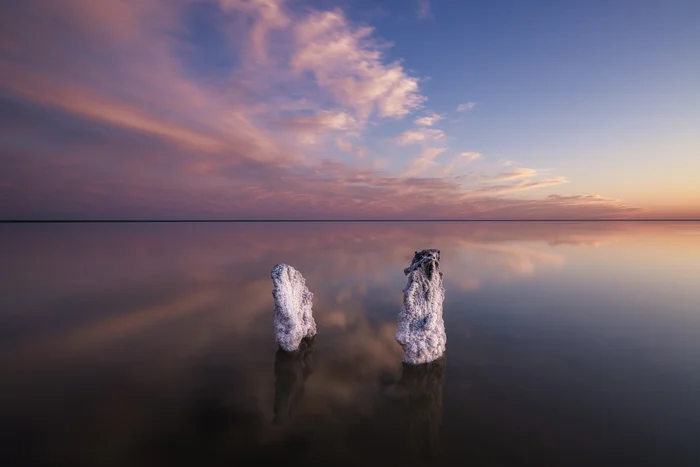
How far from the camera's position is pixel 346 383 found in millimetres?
9930

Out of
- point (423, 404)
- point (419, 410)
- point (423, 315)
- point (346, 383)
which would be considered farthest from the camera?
point (423, 315)

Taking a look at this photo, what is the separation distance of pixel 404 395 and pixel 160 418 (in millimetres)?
6468

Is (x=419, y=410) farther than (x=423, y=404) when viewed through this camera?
No

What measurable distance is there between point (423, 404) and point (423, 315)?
10.3ft

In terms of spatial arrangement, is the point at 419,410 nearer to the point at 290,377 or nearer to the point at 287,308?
the point at 290,377

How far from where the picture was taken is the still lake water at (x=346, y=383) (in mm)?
7230

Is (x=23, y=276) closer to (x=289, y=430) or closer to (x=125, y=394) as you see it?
(x=125, y=394)

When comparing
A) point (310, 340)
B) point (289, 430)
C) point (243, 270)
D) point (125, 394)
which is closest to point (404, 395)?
point (289, 430)

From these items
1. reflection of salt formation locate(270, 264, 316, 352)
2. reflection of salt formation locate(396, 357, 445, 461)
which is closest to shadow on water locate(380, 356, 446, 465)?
reflection of salt formation locate(396, 357, 445, 461)

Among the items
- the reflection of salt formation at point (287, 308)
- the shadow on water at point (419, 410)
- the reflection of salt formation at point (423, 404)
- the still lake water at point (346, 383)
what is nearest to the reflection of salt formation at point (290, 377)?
the still lake water at point (346, 383)

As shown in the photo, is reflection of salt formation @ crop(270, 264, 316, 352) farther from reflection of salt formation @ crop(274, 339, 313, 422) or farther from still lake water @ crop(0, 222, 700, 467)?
still lake water @ crop(0, 222, 700, 467)

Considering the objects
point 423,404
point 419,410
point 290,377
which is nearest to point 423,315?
point 423,404

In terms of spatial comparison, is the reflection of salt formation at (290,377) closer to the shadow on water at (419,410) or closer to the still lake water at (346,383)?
the still lake water at (346,383)

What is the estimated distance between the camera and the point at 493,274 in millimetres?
26625
